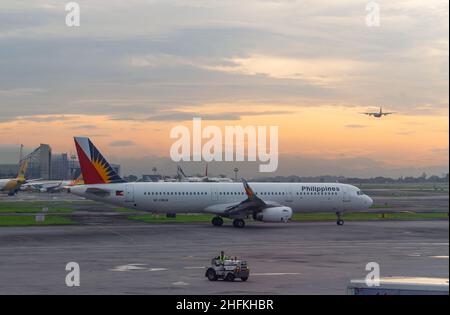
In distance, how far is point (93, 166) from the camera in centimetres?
7938

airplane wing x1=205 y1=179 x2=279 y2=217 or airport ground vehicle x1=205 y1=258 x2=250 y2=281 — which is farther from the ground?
airplane wing x1=205 y1=179 x2=279 y2=217

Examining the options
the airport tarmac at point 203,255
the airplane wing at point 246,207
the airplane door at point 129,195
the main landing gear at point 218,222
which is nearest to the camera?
the airport tarmac at point 203,255

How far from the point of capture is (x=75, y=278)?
39.9 metres

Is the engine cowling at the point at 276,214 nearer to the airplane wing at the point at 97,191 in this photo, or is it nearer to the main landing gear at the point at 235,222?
the main landing gear at the point at 235,222

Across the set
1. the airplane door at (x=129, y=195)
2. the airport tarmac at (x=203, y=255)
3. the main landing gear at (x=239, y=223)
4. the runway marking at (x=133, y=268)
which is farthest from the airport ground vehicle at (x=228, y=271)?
the airplane door at (x=129, y=195)

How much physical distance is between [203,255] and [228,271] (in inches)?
497

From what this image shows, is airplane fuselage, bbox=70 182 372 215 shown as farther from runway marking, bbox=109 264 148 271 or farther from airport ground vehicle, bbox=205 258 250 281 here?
airport ground vehicle, bbox=205 258 250 281

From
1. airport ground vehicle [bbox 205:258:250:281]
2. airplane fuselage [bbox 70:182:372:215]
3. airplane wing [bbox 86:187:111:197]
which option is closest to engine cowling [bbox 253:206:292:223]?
airplane fuselage [bbox 70:182:372:215]

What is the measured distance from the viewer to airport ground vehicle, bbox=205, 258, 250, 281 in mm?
39344

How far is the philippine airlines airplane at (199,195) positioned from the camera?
7812 centimetres

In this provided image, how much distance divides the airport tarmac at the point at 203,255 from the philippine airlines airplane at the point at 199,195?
1.97m

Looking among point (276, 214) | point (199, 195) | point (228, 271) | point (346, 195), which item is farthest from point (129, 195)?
point (228, 271)

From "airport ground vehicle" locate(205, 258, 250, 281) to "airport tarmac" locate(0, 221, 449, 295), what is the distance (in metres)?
0.59
